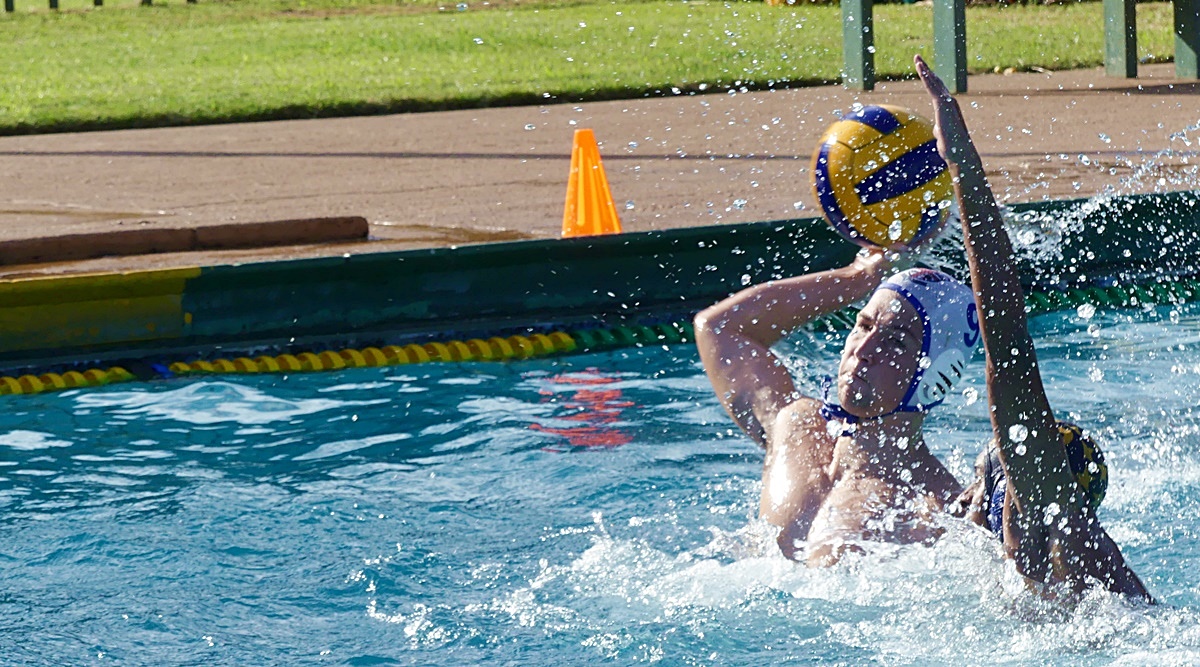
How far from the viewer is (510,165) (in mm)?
10531

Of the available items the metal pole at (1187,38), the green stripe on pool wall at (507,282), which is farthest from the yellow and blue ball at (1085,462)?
the metal pole at (1187,38)

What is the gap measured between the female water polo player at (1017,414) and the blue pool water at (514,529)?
0.96ft

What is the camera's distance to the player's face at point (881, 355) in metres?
3.38

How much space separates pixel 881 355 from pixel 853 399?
0.11 meters

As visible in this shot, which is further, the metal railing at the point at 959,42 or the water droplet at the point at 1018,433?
the metal railing at the point at 959,42

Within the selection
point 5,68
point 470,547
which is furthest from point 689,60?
point 470,547

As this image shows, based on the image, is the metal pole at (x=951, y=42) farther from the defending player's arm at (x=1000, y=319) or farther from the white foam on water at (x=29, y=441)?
the defending player's arm at (x=1000, y=319)

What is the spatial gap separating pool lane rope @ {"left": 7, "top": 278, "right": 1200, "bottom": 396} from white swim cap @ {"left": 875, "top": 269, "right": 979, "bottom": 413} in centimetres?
322

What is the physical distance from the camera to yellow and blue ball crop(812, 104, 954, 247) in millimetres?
3768

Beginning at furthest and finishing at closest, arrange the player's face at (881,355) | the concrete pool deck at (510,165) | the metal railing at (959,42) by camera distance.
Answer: the metal railing at (959,42) < the concrete pool deck at (510,165) < the player's face at (881,355)

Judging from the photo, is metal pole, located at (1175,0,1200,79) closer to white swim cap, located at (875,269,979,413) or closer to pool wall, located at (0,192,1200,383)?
pool wall, located at (0,192,1200,383)

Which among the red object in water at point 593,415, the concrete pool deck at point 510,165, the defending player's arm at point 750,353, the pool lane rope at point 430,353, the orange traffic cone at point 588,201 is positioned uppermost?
the defending player's arm at point 750,353

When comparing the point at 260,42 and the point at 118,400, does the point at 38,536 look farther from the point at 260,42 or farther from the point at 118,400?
the point at 260,42

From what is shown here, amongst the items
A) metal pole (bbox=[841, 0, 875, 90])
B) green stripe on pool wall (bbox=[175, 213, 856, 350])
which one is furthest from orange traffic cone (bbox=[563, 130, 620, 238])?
metal pole (bbox=[841, 0, 875, 90])
